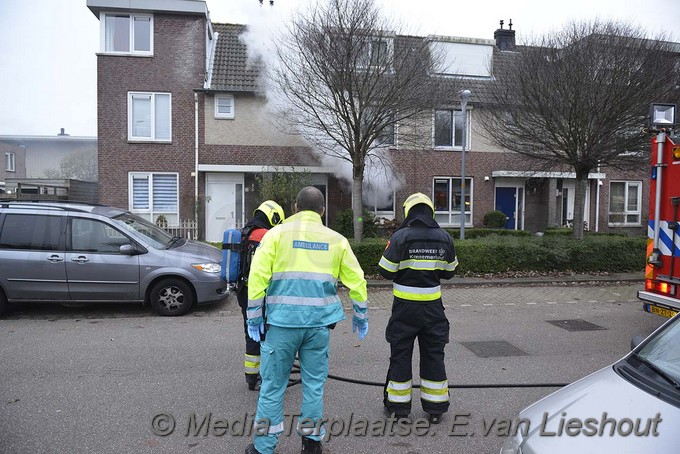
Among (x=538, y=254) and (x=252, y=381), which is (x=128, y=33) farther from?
(x=252, y=381)

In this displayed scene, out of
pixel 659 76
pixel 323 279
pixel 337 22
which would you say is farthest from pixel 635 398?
pixel 659 76

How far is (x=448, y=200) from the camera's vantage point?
1830 cm

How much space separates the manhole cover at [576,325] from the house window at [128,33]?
1505 cm

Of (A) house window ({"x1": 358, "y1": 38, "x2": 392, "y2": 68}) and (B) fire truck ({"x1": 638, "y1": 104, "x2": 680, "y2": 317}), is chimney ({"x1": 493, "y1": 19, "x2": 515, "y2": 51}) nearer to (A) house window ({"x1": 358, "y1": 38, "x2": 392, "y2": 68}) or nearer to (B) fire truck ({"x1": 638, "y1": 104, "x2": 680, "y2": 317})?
(A) house window ({"x1": 358, "y1": 38, "x2": 392, "y2": 68})

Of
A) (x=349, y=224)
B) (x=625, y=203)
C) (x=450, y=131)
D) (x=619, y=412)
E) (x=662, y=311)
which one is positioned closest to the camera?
(x=619, y=412)

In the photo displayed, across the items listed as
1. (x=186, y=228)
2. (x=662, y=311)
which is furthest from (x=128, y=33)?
(x=662, y=311)

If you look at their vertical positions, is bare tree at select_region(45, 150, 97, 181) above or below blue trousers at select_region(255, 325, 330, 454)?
above

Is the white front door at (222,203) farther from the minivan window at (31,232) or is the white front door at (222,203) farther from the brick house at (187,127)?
the minivan window at (31,232)

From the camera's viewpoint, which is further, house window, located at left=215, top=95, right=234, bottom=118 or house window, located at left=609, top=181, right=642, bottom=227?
house window, located at left=609, top=181, right=642, bottom=227

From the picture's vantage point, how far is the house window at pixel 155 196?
16453 millimetres

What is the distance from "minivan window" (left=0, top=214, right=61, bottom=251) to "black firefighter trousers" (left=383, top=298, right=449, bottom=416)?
6.10 metres

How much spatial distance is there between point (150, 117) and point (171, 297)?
35.3 feet

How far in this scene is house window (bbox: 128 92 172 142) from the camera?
16356 millimetres

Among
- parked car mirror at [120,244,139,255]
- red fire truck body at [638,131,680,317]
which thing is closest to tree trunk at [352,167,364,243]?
parked car mirror at [120,244,139,255]
